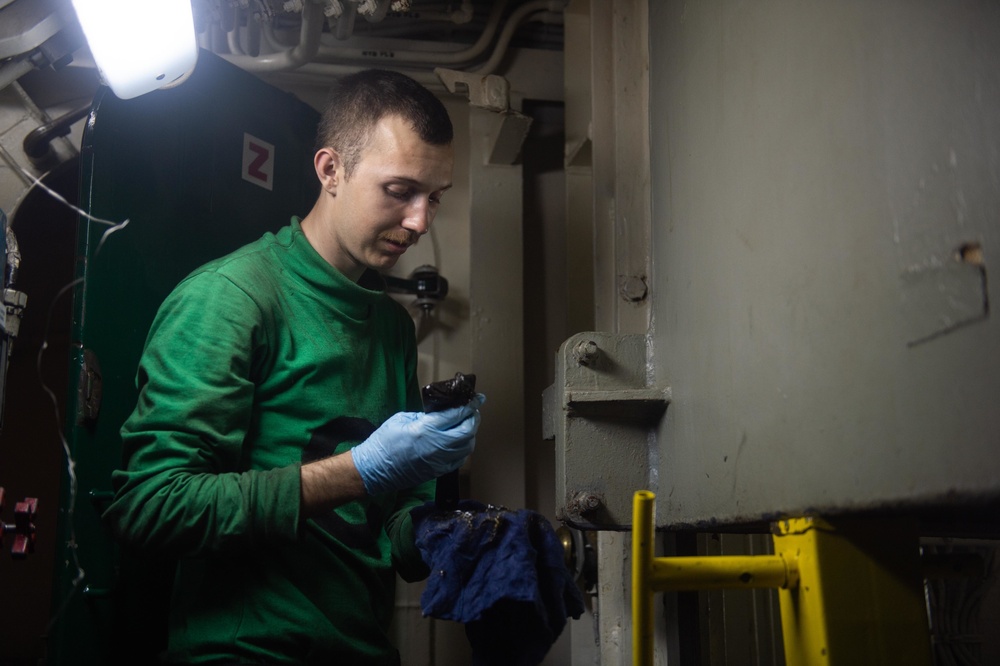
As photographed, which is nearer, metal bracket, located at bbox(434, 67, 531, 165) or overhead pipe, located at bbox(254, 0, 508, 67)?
metal bracket, located at bbox(434, 67, 531, 165)

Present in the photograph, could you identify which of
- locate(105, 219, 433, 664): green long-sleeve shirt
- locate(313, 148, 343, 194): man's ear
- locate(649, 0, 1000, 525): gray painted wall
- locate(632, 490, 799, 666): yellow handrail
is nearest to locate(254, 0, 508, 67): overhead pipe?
locate(313, 148, 343, 194): man's ear

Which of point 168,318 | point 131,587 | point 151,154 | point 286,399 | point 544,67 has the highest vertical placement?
point 544,67

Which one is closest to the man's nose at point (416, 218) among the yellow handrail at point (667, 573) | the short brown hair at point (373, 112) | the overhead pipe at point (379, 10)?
the short brown hair at point (373, 112)

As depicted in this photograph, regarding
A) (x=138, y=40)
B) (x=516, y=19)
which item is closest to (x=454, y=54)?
(x=516, y=19)

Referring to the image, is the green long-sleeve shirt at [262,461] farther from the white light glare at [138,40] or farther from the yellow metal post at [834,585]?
the yellow metal post at [834,585]

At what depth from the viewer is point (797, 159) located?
2.51 feet

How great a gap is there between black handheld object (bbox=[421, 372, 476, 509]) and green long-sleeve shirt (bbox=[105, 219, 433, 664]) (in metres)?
0.15

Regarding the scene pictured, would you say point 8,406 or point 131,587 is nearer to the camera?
point 131,587

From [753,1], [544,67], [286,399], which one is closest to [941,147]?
[753,1]

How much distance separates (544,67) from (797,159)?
1500 mm

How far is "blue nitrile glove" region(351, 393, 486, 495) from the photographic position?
1131 millimetres

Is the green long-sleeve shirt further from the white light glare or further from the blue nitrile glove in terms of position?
the white light glare

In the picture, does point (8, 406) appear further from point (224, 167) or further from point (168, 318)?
point (168, 318)

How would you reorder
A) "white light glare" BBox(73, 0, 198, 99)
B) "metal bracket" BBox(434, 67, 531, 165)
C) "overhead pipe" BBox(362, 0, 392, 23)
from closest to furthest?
1. "white light glare" BBox(73, 0, 198, 99)
2. "overhead pipe" BBox(362, 0, 392, 23)
3. "metal bracket" BBox(434, 67, 531, 165)
